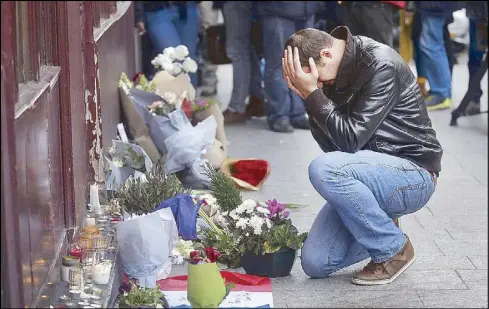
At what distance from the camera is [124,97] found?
757cm

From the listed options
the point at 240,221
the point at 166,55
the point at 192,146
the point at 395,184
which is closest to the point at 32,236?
the point at 240,221

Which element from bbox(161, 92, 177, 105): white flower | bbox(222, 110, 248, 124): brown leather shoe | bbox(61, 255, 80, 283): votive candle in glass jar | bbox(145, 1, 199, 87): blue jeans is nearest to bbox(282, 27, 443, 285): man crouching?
bbox(61, 255, 80, 283): votive candle in glass jar

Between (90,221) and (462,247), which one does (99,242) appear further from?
(462,247)

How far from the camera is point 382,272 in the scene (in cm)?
508

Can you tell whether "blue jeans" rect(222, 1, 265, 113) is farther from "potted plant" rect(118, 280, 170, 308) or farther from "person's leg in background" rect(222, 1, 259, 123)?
"potted plant" rect(118, 280, 170, 308)

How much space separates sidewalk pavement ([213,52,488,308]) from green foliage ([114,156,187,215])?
2.66 feet

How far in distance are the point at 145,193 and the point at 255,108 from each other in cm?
518

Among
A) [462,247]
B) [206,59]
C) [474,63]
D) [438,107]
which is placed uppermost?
[474,63]

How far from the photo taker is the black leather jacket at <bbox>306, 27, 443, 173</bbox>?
481 cm

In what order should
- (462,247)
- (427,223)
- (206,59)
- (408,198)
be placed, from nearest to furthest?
(408,198) → (462,247) → (427,223) → (206,59)

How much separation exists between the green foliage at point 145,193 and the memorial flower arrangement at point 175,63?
2497 mm

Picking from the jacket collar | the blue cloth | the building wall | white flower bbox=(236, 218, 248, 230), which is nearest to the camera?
the building wall

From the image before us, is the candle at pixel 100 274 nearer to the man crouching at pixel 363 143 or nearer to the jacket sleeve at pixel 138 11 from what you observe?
the man crouching at pixel 363 143

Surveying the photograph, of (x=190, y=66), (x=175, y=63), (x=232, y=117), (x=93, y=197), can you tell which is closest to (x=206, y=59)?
(x=232, y=117)
